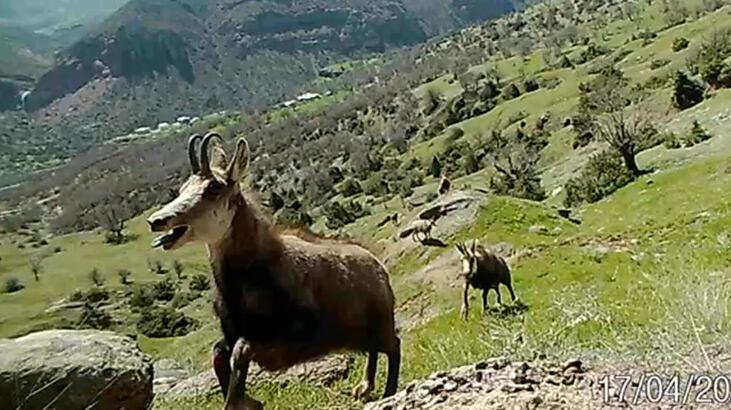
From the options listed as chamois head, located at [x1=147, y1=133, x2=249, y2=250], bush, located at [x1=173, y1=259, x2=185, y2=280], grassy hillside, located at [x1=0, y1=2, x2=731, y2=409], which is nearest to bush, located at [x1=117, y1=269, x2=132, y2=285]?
bush, located at [x1=173, y1=259, x2=185, y2=280]

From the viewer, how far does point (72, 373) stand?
384 inches

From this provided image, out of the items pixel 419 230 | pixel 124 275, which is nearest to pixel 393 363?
pixel 419 230

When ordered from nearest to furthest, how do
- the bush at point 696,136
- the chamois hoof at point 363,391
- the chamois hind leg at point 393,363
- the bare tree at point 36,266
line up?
the chamois hind leg at point 393,363
the chamois hoof at point 363,391
the bush at point 696,136
the bare tree at point 36,266

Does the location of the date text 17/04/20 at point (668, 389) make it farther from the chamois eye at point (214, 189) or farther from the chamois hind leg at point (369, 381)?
the chamois eye at point (214, 189)

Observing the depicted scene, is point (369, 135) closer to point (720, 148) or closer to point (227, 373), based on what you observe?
point (720, 148)

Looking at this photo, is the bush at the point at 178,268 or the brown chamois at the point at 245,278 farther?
the bush at the point at 178,268

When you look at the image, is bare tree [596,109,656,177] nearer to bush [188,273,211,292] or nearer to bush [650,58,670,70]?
bush [650,58,670,70]

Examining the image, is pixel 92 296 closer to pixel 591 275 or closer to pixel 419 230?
pixel 419 230

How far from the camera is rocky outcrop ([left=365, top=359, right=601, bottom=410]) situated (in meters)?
6.90

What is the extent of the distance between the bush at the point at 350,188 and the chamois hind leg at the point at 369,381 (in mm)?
114542

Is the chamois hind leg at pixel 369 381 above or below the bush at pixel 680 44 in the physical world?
above

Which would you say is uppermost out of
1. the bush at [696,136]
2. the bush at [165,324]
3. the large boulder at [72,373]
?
the large boulder at [72,373]

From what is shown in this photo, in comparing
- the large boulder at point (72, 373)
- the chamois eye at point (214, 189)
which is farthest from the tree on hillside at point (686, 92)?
the chamois eye at point (214, 189)

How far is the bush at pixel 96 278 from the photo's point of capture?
130m
